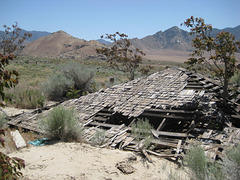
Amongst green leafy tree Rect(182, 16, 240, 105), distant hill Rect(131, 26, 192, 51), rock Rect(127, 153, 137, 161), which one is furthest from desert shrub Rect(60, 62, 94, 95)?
distant hill Rect(131, 26, 192, 51)

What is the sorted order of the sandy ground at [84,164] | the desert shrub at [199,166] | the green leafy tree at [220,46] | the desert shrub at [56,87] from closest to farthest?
the desert shrub at [199,166] < the sandy ground at [84,164] < the green leafy tree at [220,46] < the desert shrub at [56,87]

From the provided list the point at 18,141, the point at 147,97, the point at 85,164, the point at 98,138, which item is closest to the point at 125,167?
the point at 85,164

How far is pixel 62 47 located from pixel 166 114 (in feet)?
353

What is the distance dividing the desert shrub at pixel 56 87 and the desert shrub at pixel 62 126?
8360 millimetres

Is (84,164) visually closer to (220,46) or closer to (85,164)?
(85,164)

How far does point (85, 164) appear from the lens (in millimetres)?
4770

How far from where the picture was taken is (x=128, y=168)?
4.61 m

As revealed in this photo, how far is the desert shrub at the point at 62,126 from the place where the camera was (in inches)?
248

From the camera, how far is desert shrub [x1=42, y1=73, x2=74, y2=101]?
571 inches

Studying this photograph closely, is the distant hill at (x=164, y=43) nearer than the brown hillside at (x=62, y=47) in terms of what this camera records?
No

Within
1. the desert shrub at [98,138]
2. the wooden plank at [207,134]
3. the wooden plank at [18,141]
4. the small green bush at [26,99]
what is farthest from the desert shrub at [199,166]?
the small green bush at [26,99]

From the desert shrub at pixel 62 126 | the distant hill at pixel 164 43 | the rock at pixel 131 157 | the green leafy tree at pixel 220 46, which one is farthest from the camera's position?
the distant hill at pixel 164 43

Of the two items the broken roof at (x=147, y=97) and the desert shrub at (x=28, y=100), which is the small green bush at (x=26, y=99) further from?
the broken roof at (x=147, y=97)

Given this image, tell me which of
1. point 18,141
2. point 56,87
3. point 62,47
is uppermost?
point 62,47
